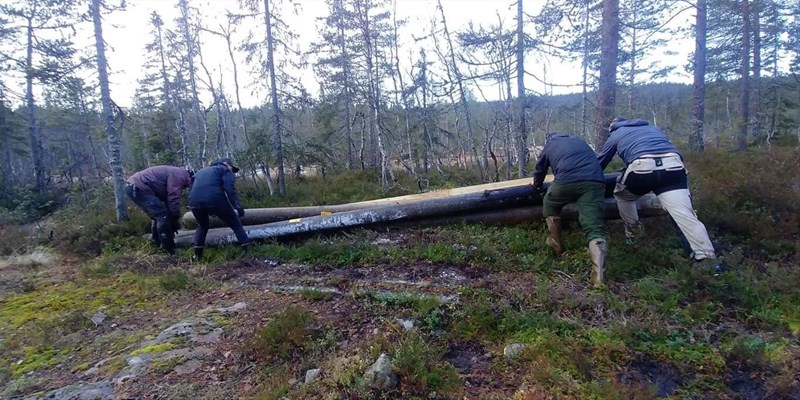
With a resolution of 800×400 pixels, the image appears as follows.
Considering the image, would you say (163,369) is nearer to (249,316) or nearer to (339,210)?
(249,316)

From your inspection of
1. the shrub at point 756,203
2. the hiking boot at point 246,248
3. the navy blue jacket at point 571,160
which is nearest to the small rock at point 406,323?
the navy blue jacket at point 571,160

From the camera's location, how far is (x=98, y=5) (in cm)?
959

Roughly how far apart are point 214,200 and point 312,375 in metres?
4.24

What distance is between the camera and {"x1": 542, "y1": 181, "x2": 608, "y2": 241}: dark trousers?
14.6 feet

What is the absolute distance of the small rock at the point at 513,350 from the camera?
3146mm

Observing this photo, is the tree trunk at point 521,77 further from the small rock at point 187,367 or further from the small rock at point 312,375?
the small rock at point 187,367

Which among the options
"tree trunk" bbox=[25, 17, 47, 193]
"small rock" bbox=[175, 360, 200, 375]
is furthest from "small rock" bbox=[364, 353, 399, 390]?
"tree trunk" bbox=[25, 17, 47, 193]

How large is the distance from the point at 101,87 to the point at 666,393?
11931mm

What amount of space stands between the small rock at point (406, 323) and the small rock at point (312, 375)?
2.94 feet

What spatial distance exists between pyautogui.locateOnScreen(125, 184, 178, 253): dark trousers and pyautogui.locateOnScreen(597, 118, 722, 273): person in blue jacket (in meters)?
7.05

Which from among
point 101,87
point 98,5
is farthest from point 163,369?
point 98,5

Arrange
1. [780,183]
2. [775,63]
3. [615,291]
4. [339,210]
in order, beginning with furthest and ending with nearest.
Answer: [775,63], [339,210], [780,183], [615,291]

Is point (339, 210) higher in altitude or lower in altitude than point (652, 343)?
higher

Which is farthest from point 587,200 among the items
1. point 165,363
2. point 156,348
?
point 156,348
